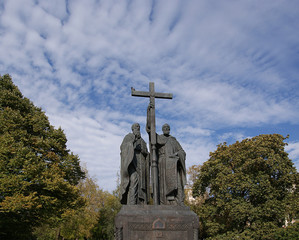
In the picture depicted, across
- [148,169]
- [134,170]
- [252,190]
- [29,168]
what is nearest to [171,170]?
[148,169]

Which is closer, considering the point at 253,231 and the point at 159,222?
the point at 159,222

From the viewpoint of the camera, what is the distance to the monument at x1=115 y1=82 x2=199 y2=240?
6.54 meters

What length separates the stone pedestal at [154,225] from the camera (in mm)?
6477

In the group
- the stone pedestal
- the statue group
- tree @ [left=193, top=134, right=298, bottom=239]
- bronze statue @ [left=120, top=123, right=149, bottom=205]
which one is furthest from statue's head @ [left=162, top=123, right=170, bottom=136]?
tree @ [left=193, top=134, right=298, bottom=239]

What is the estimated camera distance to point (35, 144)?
19422 mm

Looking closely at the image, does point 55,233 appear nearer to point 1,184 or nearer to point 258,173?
point 1,184

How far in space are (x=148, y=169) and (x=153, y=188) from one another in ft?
2.39

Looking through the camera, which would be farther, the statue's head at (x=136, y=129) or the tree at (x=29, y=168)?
the tree at (x=29, y=168)

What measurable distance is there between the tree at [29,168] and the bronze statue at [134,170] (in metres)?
11.3

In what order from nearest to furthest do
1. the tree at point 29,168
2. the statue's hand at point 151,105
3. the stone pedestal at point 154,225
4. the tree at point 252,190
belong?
the stone pedestal at point 154,225, the statue's hand at point 151,105, the tree at point 29,168, the tree at point 252,190

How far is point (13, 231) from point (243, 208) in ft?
56.1

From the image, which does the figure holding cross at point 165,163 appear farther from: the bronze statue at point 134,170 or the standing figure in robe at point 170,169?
the bronze statue at point 134,170

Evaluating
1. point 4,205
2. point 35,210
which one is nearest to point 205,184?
point 35,210

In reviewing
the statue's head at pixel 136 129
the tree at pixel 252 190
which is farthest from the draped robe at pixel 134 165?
the tree at pixel 252 190
